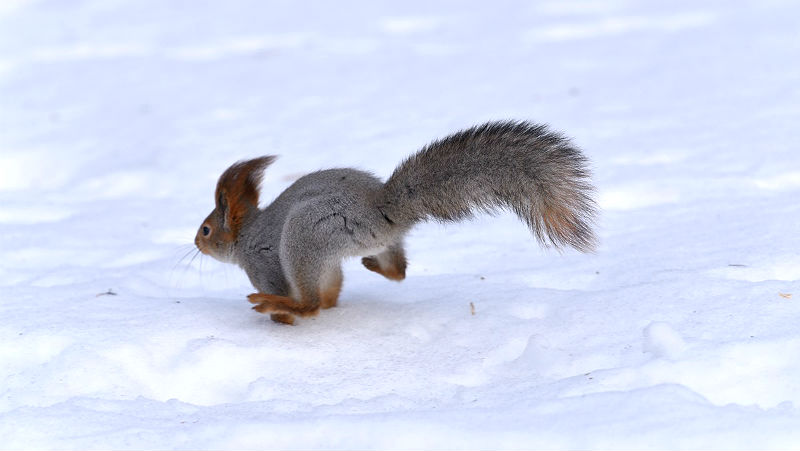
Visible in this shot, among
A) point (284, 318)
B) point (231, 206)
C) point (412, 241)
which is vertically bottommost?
point (284, 318)

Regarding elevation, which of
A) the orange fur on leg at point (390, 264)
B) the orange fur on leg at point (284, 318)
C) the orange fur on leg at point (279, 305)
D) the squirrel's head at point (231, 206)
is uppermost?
the squirrel's head at point (231, 206)

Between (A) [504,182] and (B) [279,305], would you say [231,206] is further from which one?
(A) [504,182]

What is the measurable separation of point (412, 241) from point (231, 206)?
938 mm

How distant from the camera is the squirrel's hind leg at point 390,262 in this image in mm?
3053

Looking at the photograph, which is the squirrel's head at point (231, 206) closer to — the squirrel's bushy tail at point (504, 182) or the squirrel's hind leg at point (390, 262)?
the squirrel's hind leg at point (390, 262)

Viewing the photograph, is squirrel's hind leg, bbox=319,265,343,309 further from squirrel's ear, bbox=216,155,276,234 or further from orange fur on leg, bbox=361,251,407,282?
squirrel's ear, bbox=216,155,276,234

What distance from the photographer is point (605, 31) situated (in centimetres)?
700

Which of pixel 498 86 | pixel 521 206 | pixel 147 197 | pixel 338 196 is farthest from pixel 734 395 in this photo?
pixel 498 86

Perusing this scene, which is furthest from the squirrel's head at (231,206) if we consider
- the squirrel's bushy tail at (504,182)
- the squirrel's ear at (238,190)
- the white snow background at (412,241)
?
the squirrel's bushy tail at (504,182)

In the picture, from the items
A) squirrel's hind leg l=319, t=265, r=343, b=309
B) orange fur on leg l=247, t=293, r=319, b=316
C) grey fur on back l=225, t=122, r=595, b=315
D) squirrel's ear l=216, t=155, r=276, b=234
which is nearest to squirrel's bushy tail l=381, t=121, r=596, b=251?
grey fur on back l=225, t=122, r=595, b=315

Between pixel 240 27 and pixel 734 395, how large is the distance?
6346mm

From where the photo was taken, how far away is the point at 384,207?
278 centimetres

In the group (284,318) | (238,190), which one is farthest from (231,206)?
(284,318)

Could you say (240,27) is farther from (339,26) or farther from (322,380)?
(322,380)
